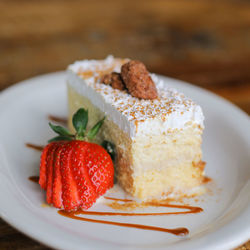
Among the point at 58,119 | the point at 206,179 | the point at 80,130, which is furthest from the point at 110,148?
the point at 58,119

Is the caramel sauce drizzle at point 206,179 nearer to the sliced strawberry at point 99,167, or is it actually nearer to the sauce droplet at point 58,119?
the sliced strawberry at point 99,167

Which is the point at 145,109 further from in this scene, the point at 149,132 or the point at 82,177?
the point at 82,177

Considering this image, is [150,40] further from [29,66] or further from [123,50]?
[29,66]

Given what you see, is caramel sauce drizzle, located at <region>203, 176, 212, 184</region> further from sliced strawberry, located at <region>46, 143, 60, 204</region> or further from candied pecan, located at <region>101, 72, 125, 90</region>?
sliced strawberry, located at <region>46, 143, 60, 204</region>

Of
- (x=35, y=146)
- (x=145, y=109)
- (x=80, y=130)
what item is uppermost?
(x=145, y=109)

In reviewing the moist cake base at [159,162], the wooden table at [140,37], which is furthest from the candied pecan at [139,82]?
the wooden table at [140,37]

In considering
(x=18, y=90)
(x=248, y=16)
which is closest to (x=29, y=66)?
(x=18, y=90)
